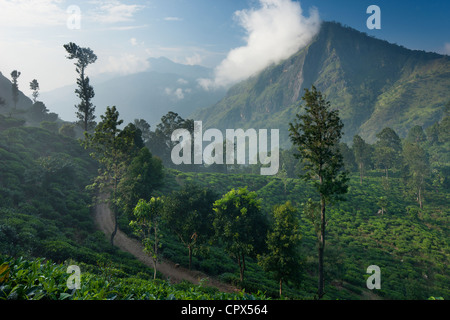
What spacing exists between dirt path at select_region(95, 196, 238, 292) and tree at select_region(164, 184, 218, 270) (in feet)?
4.41

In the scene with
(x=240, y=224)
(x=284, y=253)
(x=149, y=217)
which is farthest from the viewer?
(x=240, y=224)

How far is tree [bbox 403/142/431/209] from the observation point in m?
58.6

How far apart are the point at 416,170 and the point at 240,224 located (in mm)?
67466

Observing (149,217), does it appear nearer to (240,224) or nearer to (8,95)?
(240,224)

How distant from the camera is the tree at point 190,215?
2119cm

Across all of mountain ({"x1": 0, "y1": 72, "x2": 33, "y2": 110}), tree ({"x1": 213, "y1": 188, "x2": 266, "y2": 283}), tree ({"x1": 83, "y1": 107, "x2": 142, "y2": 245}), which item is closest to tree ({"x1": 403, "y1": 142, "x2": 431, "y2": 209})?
tree ({"x1": 213, "y1": 188, "x2": 266, "y2": 283})

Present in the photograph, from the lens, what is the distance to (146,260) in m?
23.2

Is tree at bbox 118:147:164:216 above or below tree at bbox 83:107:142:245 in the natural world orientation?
below

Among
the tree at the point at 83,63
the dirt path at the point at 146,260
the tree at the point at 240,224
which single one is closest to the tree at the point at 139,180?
the dirt path at the point at 146,260

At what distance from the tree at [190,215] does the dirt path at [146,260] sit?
1.34 meters

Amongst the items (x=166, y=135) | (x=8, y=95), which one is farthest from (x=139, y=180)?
(x=8, y=95)

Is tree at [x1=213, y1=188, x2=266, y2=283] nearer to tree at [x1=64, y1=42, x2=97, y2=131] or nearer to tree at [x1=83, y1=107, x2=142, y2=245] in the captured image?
tree at [x1=83, y1=107, x2=142, y2=245]
